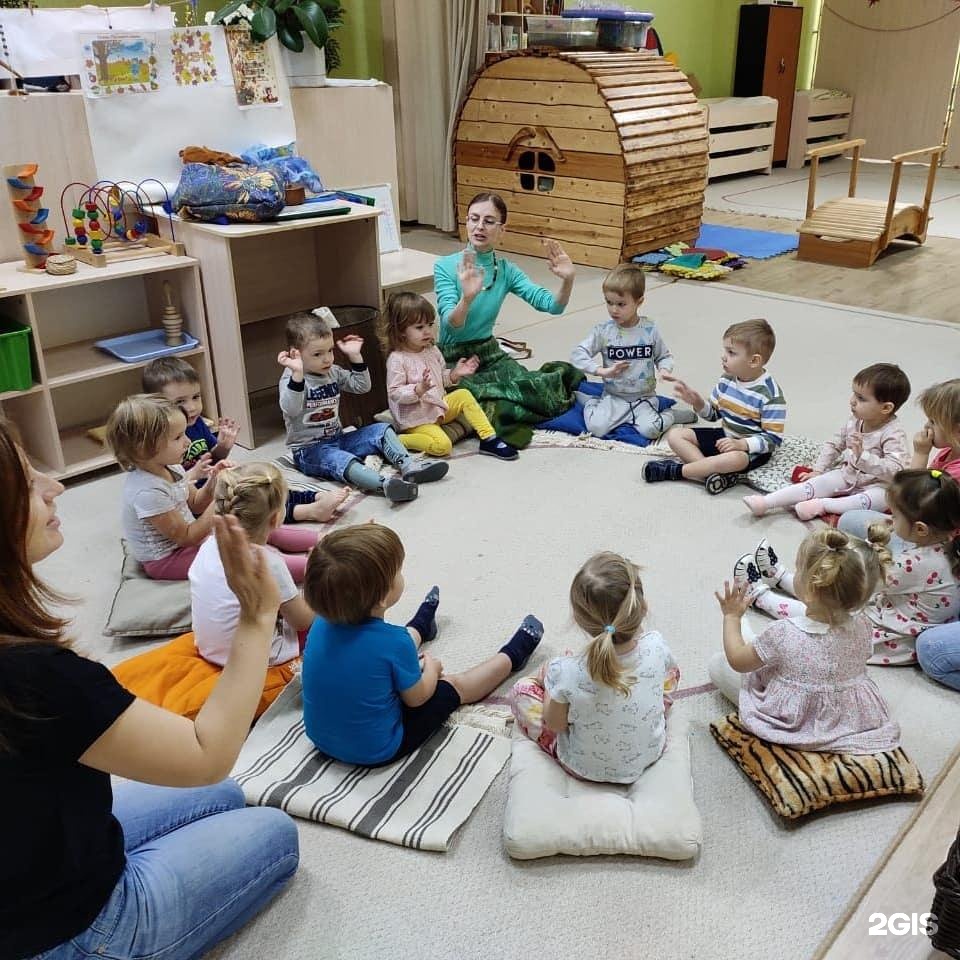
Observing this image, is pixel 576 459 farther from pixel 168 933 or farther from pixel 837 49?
pixel 837 49

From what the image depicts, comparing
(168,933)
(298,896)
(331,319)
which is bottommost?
(298,896)

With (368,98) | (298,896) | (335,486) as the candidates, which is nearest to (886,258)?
(368,98)

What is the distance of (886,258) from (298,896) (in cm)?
592

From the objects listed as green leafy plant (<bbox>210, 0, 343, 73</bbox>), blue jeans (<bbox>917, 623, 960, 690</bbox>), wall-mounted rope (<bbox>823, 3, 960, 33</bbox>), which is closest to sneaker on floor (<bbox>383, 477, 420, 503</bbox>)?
blue jeans (<bbox>917, 623, 960, 690</bbox>)

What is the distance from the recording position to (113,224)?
358cm

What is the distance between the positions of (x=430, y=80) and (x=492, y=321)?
3.64 m

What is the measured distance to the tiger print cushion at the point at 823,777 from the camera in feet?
6.00

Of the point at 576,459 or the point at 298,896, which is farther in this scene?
the point at 576,459

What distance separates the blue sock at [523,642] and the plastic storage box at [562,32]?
5181 millimetres

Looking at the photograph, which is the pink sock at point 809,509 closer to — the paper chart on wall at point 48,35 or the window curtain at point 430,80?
the paper chart on wall at point 48,35

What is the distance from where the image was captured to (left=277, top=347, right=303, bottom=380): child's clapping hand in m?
3.14

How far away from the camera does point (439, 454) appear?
3486 millimetres

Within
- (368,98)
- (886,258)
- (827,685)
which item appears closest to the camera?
(827,685)

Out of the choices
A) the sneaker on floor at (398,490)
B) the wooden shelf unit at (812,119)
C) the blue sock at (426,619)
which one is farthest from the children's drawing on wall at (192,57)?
the wooden shelf unit at (812,119)
